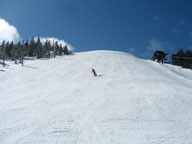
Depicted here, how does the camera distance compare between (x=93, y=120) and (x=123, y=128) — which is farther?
(x=93, y=120)

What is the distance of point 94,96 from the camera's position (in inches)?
410

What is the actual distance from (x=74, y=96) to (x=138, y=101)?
204 inches

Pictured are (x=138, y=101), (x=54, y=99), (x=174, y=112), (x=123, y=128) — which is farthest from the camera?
(x=54, y=99)

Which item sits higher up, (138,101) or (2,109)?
(138,101)

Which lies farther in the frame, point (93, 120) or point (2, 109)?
point (2, 109)

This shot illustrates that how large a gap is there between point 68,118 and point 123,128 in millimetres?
3054

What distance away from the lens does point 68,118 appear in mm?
7023

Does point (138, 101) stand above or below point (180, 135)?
above

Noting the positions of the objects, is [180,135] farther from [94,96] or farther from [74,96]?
[74,96]

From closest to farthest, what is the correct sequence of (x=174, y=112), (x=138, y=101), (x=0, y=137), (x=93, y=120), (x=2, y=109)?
(x=0, y=137)
(x=93, y=120)
(x=174, y=112)
(x=2, y=109)
(x=138, y=101)

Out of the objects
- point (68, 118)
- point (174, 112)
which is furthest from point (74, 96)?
→ point (174, 112)

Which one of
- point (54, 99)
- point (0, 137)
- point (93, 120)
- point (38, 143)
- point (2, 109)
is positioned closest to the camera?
point (38, 143)

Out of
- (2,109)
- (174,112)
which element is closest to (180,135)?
(174,112)

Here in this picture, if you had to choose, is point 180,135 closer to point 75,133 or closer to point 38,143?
point 75,133
